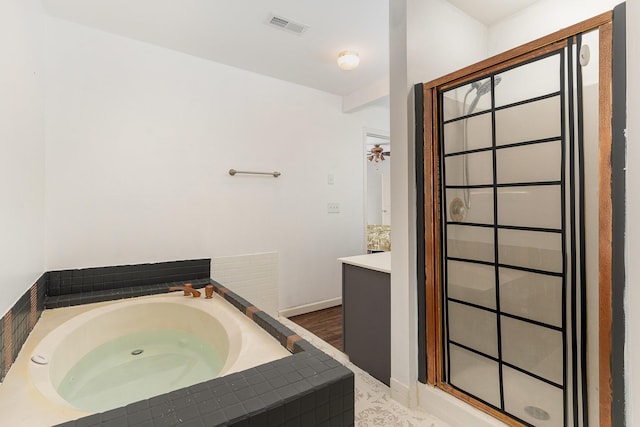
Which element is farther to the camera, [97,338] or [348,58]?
[348,58]

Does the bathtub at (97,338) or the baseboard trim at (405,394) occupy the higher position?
the bathtub at (97,338)

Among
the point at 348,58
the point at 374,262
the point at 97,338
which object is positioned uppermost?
the point at 348,58

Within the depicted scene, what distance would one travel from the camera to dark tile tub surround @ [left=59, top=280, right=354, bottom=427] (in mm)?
819

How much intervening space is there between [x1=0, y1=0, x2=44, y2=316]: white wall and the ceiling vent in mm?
1289

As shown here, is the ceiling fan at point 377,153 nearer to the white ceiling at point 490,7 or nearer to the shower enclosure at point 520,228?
the white ceiling at point 490,7

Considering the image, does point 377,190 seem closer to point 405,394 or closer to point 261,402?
point 405,394

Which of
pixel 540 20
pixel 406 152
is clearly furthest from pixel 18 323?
pixel 540 20

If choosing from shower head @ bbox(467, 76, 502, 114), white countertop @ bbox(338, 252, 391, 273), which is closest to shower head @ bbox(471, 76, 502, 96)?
shower head @ bbox(467, 76, 502, 114)

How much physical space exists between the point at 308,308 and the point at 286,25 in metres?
2.56

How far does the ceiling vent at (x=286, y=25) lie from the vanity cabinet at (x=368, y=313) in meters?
1.66

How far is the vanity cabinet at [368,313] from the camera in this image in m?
1.91

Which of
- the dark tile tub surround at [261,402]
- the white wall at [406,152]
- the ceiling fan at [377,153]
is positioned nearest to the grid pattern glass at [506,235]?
the white wall at [406,152]

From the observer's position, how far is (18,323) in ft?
4.47

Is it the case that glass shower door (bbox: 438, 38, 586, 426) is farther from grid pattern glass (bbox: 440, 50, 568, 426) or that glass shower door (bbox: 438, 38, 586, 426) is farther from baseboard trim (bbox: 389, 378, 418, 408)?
baseboard trim (bbox: 389, 378, 418, 408)
